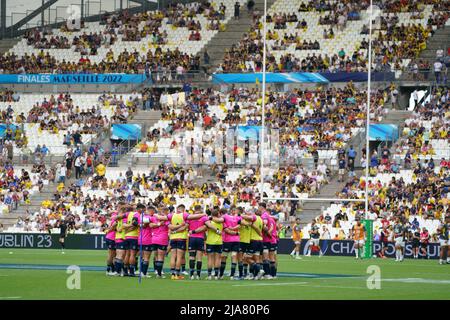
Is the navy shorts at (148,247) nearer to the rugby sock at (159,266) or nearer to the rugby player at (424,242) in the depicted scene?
the rugby sock at (159,266)

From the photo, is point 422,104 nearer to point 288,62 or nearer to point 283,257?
point 288,62

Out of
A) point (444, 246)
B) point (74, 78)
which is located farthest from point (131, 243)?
point (74, 78)

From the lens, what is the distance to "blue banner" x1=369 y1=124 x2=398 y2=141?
146 feet

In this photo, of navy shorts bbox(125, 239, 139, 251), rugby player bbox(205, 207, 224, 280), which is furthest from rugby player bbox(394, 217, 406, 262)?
navy shorts bbox(125, 239, 139, 251)

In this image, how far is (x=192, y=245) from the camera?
78.7ft

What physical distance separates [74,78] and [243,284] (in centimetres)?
3322

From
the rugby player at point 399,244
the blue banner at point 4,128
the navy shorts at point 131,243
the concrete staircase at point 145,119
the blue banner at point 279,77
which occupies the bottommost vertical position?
the rugby player at point 399,244

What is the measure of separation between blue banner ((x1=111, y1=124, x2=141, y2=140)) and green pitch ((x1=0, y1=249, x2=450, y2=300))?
59.6 feet

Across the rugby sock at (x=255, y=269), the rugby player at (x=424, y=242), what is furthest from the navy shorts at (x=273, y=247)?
the rugby player at (x=424, y=242)

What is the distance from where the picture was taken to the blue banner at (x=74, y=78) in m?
53.2

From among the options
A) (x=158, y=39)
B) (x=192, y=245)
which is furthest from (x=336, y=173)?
(x=192, y=245)

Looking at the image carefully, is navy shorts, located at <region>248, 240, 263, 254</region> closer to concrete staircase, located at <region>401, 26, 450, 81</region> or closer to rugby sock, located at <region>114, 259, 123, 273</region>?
rugby sock, located at <region>114, 259, 123, 273</region>

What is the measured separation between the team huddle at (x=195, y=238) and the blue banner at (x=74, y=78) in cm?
2911
